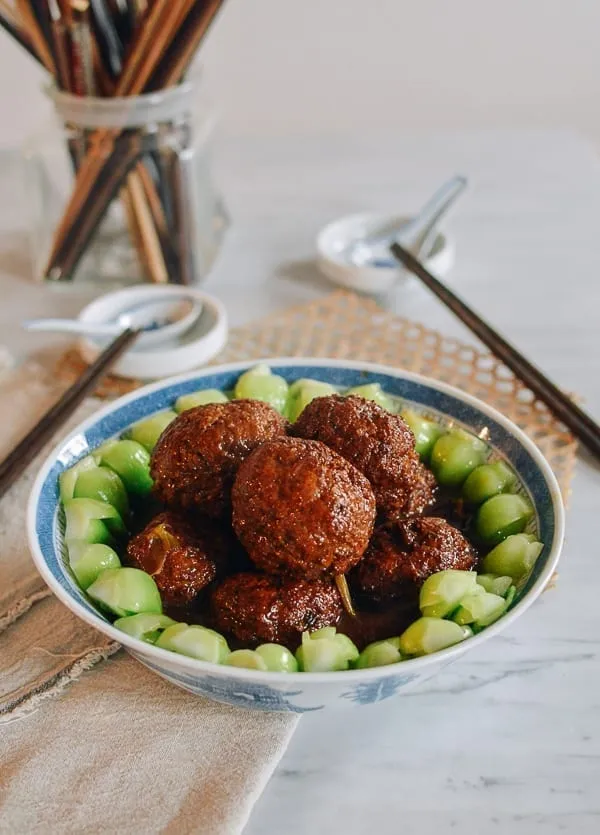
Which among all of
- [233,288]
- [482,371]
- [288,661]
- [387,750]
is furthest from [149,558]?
[233,288]

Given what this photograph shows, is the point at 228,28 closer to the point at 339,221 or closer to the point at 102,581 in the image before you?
the point at 339,221

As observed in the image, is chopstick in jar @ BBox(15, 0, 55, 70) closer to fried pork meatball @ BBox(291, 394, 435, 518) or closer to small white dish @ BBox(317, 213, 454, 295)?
small white dish @ BBox(317, 213, 454, 295)

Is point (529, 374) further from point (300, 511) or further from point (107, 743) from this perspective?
point (107, 743)

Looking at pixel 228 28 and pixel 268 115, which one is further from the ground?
pixel 228 28

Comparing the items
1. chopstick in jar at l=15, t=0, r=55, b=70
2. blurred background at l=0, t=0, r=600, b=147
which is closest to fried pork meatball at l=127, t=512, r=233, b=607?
chopstick in jar at l=15, t=0, r=55, b=70

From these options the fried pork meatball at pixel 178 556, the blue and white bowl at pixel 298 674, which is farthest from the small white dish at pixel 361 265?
the fried pork meatball at pixel 178 556

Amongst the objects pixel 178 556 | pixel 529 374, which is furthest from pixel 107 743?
pixel 529 374

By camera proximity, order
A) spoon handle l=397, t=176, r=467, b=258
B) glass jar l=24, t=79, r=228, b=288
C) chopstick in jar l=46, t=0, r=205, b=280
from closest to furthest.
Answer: chopstick in jar l=46, t=0, r=205, b=280 < glass jar l=24, t=79, r=228, b=288 < spoon handle l=397, t=176, r=467, b=258
